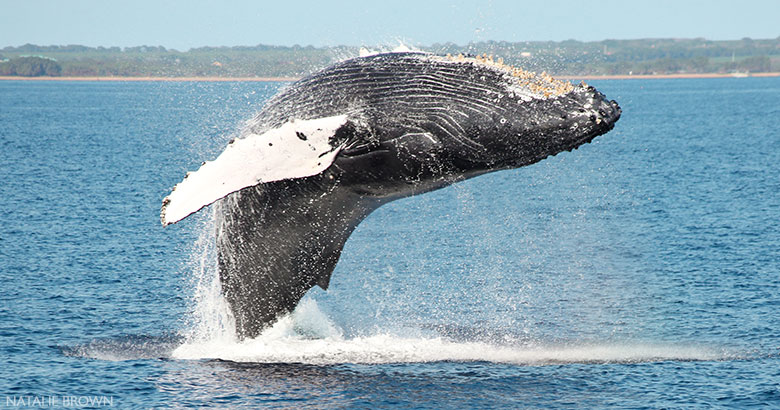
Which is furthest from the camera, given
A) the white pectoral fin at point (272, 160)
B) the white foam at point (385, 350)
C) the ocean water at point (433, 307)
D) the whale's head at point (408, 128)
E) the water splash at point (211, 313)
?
the white foam at point (385, 350)

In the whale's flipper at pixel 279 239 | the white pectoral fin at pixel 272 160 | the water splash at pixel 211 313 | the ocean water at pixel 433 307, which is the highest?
the white pectoral fin at pixel 272 160

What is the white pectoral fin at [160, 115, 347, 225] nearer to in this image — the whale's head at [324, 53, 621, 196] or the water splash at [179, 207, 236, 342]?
the whale's head at [324, 53, 621, 196]

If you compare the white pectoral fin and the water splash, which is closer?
the white pectoral fin

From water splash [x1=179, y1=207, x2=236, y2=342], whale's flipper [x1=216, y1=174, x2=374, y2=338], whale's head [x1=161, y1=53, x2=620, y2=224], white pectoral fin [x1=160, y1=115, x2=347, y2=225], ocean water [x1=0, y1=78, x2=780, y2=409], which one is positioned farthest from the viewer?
water splash [x1=179, y1=207, x2=236, y2=342]

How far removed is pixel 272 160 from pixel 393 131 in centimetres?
127

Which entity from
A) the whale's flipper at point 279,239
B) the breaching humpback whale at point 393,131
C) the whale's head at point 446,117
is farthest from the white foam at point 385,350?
the whale's head at point 446,117

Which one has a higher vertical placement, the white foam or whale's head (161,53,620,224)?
whale's head (161,53,620,224)

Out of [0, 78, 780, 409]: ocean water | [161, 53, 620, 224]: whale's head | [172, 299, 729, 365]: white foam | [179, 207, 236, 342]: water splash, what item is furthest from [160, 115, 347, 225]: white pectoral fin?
[172, 299, 729, 365]: white foam

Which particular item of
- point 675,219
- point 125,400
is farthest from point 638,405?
point 675,219

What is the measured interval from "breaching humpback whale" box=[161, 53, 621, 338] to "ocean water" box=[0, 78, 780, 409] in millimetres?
2297

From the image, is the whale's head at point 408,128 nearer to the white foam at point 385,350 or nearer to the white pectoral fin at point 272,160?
the white pectoral fin at point 272,160

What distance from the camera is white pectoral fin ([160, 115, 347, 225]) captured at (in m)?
9.14

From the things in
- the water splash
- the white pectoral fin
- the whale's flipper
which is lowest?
the water splash

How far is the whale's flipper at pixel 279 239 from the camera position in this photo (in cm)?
1057
